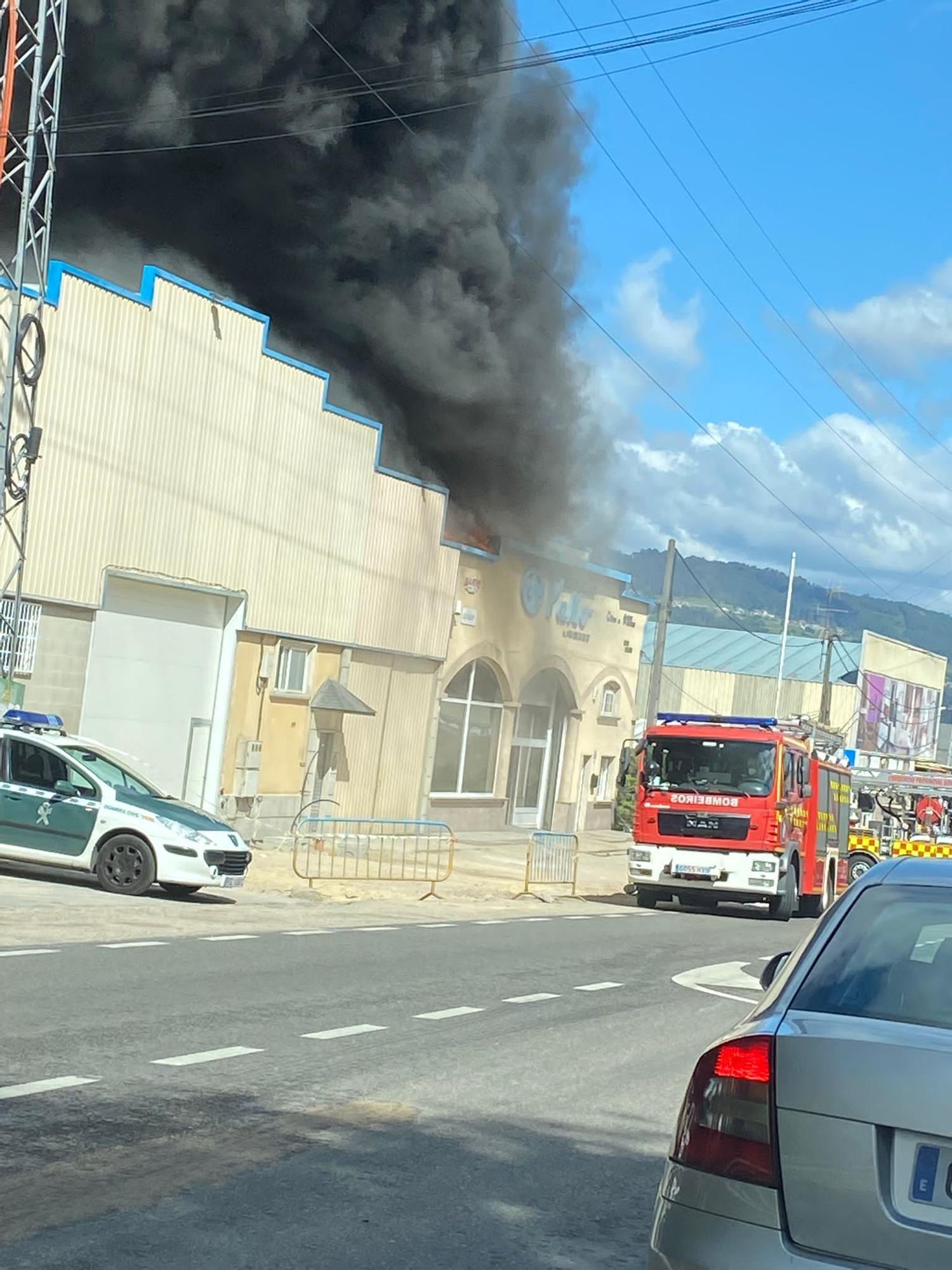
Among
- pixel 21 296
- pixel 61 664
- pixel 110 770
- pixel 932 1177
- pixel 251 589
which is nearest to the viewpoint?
pixel 932 1177

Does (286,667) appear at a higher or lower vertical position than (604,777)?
higher

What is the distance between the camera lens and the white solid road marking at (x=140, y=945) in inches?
474

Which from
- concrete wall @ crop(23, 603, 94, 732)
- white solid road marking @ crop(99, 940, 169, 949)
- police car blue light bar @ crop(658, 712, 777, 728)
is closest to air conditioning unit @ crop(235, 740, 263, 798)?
concrete wall @ crop(23, 603, 94, 732)

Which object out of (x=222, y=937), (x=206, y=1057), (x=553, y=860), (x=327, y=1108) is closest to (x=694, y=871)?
(x=553, y=860)

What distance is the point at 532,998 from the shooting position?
36.0ft

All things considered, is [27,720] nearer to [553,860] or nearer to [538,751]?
[553,860]

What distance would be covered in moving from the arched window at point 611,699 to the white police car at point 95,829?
23523 mm

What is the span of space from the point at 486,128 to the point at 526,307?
380 centimetres

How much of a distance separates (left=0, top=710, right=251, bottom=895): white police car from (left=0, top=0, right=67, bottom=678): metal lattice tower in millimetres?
3518

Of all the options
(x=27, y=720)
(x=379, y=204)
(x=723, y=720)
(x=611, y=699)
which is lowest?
(x=27, y=720)

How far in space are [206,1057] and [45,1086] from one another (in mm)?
1117

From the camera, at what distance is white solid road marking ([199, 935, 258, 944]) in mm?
12891

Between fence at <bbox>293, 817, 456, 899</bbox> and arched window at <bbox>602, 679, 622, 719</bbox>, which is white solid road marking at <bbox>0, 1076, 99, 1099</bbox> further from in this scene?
arched window at <bbox>602, 679, 622, 719</bbox>

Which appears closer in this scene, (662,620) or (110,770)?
(110,770)
